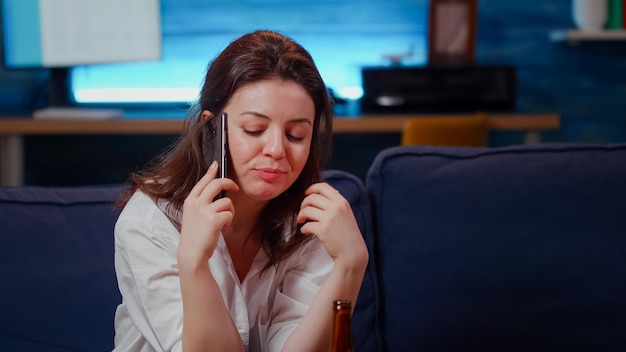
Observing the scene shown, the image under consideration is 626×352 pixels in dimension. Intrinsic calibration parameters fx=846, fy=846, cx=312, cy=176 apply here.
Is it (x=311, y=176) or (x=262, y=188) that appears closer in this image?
(x=262, y=188)

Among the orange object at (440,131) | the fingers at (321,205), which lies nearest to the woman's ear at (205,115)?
the fingers at (321,205)

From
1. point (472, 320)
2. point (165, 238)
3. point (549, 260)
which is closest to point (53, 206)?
point (165, 238)

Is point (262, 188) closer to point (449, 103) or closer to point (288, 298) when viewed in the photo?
point (288, 298)

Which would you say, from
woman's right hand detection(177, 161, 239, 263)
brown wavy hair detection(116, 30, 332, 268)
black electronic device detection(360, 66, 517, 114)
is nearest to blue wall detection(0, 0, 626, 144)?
black electronic device detection(360, 66, 517, 114)

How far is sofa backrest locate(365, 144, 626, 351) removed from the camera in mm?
1581

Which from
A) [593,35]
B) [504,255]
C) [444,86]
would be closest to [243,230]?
[504,255]

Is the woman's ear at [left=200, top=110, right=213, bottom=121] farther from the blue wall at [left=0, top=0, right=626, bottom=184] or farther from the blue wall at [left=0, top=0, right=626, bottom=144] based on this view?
the blue wall at [left=0, top=0, right=626, bottom=144]

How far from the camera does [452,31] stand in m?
3.41

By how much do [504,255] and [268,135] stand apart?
590mm

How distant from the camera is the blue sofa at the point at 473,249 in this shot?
1561 millimetres

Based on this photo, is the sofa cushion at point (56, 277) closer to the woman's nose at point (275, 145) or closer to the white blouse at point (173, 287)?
the white blouse at point (173, 287)

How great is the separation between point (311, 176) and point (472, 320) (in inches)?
16.9

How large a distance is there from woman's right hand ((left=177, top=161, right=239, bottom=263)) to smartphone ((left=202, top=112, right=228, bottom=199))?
0.05 metres

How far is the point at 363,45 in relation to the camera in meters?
3.55
